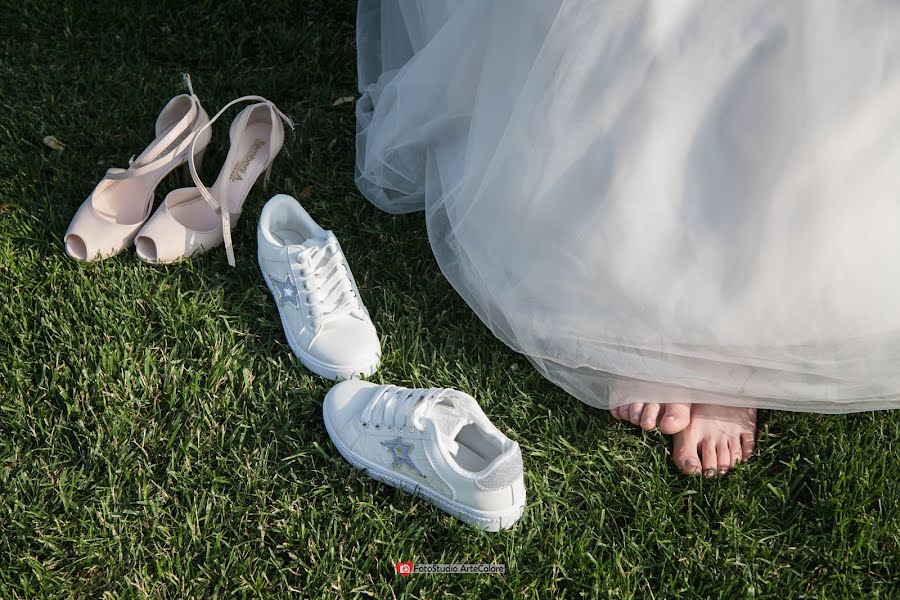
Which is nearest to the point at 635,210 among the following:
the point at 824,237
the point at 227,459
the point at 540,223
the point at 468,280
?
the point at 540,223

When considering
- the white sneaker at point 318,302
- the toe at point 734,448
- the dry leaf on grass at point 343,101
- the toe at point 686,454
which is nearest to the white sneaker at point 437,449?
the white sneaker at point 318,302

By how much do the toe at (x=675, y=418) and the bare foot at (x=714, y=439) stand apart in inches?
0.7

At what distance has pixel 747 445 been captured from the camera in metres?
1.66

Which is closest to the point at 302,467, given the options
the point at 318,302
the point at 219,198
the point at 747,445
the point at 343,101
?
the point at 318,302

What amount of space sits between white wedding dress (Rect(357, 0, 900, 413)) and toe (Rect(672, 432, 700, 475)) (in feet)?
0.35

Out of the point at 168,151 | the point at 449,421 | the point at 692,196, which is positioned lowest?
the point at 449,421

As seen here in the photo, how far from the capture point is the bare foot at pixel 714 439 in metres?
1.62

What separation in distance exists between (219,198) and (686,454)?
51.8 inches

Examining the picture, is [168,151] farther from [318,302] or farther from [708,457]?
[708,457]

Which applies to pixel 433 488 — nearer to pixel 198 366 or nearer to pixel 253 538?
pixel 253 538

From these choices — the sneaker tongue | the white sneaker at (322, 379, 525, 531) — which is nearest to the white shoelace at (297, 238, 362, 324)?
the white sneaker at (322, 379, 525, 531)

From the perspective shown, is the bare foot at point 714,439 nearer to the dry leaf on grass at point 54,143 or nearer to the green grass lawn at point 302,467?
the green grass lawn at point 302,467

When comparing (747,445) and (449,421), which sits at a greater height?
(449,421)

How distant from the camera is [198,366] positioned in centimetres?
178
